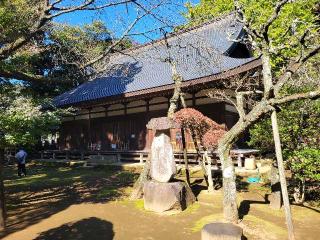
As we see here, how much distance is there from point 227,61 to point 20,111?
10545 mm

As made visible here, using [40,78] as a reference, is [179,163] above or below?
below

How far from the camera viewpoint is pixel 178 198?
9.20m

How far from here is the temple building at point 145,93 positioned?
15.8 metres

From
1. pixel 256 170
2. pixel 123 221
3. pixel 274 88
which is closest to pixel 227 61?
pixel 256 170

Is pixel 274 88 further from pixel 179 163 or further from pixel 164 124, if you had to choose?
pixel 179 163

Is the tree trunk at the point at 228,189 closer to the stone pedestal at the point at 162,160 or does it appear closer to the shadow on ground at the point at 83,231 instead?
the stone pedestal at the point at 162,160

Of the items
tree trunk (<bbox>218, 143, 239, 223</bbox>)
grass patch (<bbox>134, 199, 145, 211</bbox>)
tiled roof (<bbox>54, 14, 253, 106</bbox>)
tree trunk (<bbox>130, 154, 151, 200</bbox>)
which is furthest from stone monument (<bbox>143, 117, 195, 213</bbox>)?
tiled roof (<bbox>54, 14, 253, 106</bbox>)

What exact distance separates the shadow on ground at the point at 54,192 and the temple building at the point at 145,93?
12.7 feet

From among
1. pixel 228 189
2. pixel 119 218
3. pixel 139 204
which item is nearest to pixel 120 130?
pixel 139 204

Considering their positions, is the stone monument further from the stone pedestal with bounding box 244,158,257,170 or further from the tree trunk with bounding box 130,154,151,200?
the stone pedestal with bounding box 244,158,257,170

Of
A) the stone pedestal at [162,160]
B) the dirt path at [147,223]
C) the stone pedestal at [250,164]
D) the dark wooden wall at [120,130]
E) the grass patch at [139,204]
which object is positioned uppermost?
the dark wooden wall at [120,130]

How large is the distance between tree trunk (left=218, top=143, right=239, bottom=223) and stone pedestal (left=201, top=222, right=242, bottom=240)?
4.84ft

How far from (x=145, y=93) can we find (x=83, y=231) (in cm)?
1070

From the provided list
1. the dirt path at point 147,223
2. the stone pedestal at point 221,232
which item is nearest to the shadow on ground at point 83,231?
the dirt path at point 147,223
